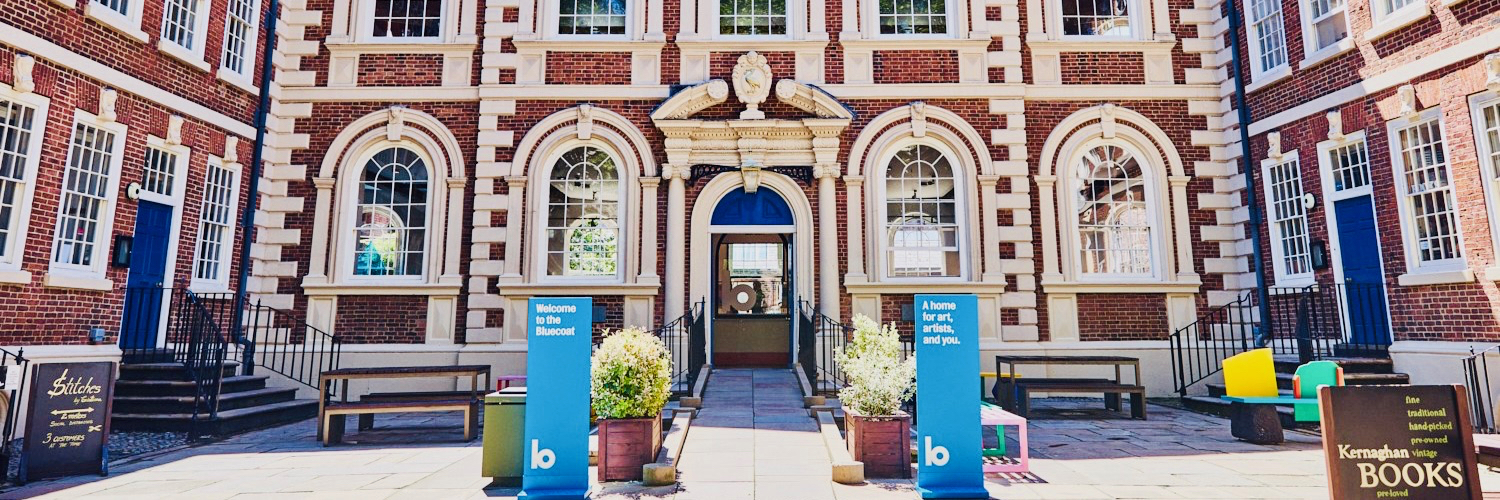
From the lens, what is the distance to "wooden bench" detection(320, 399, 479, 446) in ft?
23.8

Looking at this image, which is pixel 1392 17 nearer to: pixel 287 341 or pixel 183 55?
pixel 287 341

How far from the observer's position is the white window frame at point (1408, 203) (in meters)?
8.48

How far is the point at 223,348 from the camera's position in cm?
880

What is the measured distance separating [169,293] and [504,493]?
7.84 m

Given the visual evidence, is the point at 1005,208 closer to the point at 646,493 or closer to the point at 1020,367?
the point at 1020,367

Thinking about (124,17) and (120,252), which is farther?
(124,17)

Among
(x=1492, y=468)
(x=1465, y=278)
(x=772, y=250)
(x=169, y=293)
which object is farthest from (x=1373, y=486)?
(x=169, y=293)

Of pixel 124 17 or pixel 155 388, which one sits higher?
pixel 124 17

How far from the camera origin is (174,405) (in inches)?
332

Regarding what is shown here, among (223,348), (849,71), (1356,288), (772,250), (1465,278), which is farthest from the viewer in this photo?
(772,250)

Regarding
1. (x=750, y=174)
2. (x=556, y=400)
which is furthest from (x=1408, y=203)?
(x=556, y=400)

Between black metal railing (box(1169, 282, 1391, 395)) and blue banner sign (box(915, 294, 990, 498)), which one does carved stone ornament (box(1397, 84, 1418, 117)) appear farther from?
blue banner sign (box(915, 294, 990, 498))

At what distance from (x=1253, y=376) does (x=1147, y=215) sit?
4.58m

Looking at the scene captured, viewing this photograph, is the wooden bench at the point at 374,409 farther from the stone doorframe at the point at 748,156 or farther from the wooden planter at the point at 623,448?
the stone doorframe at the point at 748,156
